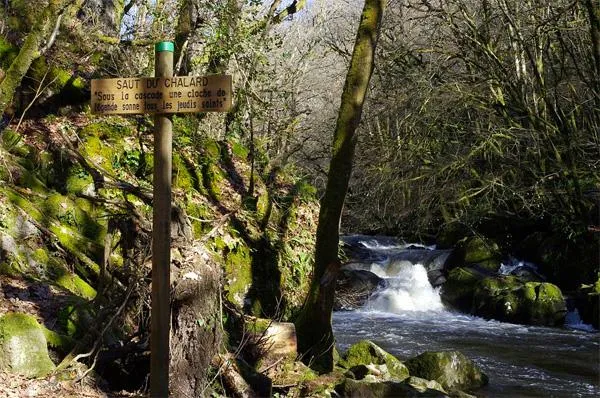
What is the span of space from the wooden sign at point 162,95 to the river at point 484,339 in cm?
643

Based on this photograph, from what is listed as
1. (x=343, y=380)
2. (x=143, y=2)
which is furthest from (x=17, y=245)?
(x=143, y=2)

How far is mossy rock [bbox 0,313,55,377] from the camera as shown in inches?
189

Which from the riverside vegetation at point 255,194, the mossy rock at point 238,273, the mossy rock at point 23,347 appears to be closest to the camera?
the mossy rock at point 23,347

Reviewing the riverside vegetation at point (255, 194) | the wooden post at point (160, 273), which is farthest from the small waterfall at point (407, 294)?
the wooden post at point (160, 273)

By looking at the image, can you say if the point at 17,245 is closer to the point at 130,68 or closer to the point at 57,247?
the point at 57,247

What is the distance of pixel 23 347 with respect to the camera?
486 centimetres

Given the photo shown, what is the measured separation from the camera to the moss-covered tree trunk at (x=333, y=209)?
807cm

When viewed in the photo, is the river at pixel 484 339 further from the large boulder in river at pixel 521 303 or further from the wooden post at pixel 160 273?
the wooden post at pixel 160 273

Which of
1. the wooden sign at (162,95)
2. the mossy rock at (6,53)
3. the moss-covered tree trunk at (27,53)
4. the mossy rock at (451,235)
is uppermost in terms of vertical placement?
the mossy rock at (6,53)

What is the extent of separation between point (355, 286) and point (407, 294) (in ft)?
5.02

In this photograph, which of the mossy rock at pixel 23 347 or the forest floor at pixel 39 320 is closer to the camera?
the forest floor at pixel 39 320

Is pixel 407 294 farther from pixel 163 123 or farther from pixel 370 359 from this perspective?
pixel 163 123

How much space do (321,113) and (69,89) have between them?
2266 centimetres

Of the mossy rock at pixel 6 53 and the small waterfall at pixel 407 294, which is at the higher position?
the mossy rock at pixel 6 53
